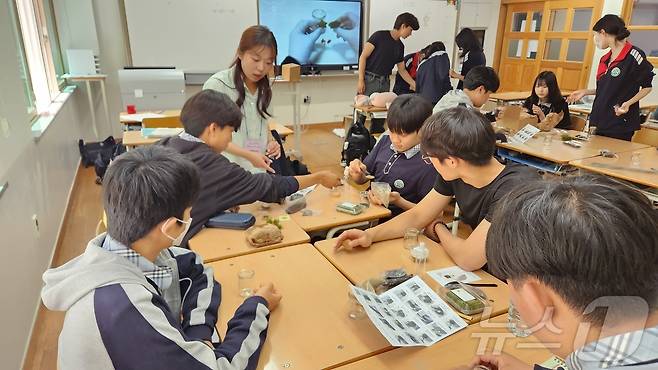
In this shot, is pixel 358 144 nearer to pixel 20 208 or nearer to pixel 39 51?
pixel 20 208

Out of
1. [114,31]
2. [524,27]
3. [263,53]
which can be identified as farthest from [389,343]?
[524,27]

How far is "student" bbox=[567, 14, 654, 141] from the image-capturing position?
13.4 ft

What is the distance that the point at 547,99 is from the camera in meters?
4.80

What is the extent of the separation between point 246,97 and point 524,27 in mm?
7581

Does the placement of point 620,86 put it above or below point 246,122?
above

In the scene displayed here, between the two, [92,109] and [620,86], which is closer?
[620,86]

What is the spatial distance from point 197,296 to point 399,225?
3.07ft

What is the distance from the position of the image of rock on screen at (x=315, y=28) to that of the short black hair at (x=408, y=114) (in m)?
4.64

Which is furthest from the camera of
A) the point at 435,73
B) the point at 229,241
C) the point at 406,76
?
the point at 406,76

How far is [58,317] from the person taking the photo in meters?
2.59

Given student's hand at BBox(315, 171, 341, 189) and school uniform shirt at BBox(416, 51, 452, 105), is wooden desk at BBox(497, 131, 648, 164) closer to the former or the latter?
school uniform shirt at BBox(416, 51, 452, 105)

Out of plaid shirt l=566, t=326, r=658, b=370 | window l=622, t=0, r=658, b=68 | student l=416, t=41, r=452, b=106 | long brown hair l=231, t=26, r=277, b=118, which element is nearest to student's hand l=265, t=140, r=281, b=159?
long brown hair l=231, t=26, r=277, b=118

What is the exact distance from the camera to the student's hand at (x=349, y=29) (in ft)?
23.2

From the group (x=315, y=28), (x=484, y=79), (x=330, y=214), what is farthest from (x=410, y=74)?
(x=330, y=214)
